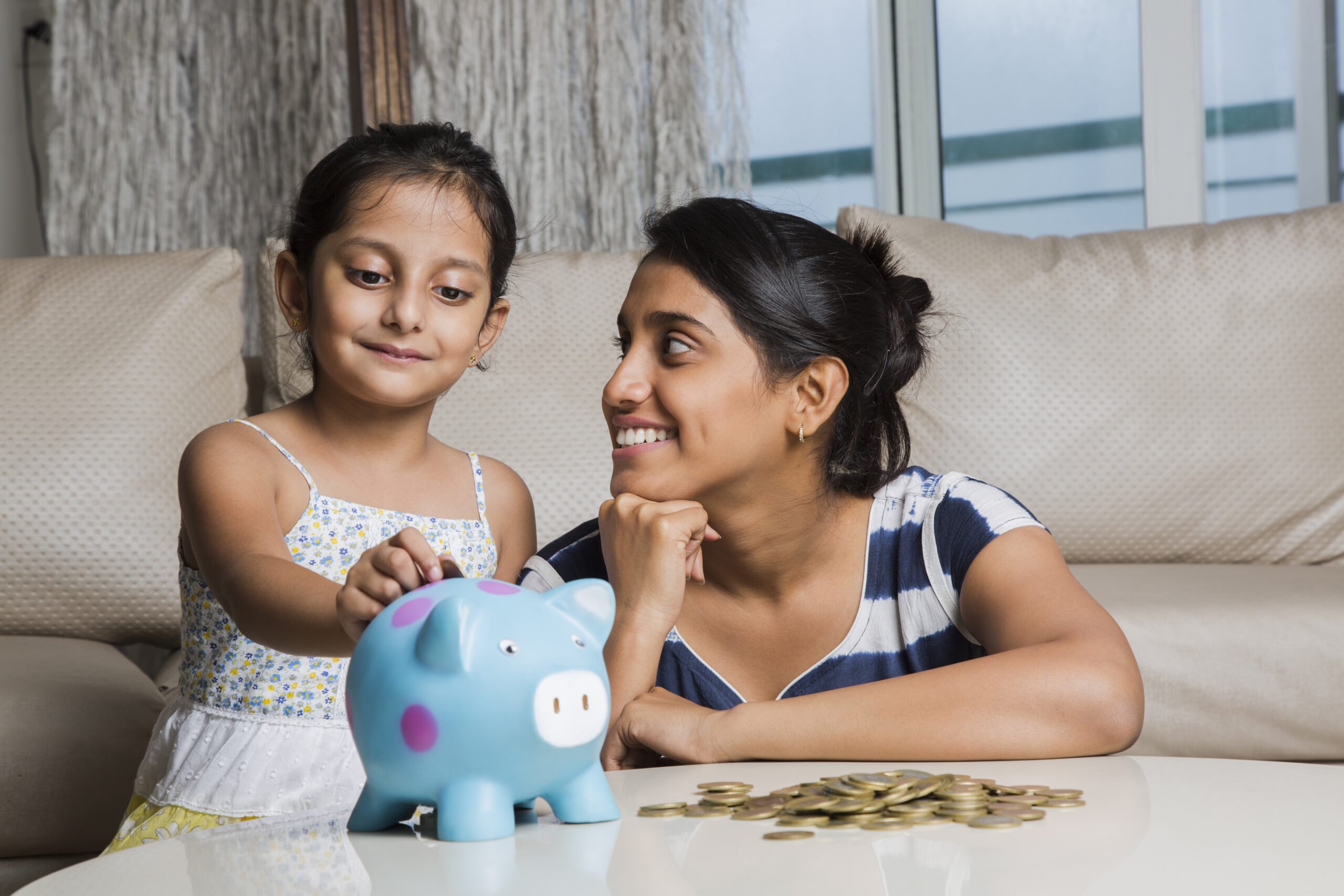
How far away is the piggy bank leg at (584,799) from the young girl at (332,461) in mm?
441

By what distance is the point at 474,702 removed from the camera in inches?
21.9

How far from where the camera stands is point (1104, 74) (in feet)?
9.20

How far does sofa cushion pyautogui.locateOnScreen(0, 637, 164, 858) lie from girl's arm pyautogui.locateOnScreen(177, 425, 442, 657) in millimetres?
348

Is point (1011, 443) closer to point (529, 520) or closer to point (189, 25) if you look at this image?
point (529, 520)

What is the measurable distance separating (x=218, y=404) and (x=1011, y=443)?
1.22 m

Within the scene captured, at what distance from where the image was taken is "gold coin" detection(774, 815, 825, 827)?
2.00 feet

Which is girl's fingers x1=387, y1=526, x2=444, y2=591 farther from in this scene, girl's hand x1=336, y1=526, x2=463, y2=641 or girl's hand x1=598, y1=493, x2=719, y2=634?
girl's hand x1=598, y1=493, x2=719, y2=634

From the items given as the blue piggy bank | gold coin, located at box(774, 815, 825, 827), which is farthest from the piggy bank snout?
gold coin, located at box(774, 815, 825, 827)

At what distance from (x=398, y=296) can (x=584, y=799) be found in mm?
602

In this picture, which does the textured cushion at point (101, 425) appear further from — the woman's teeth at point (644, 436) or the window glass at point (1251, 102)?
the window glass at point (1251, 102)

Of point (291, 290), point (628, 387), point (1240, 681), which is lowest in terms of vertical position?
point (1240, 681)

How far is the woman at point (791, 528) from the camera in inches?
36.1

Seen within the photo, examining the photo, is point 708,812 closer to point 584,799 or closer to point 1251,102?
point 584,799

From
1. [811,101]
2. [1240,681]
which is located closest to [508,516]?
[1240,681]
